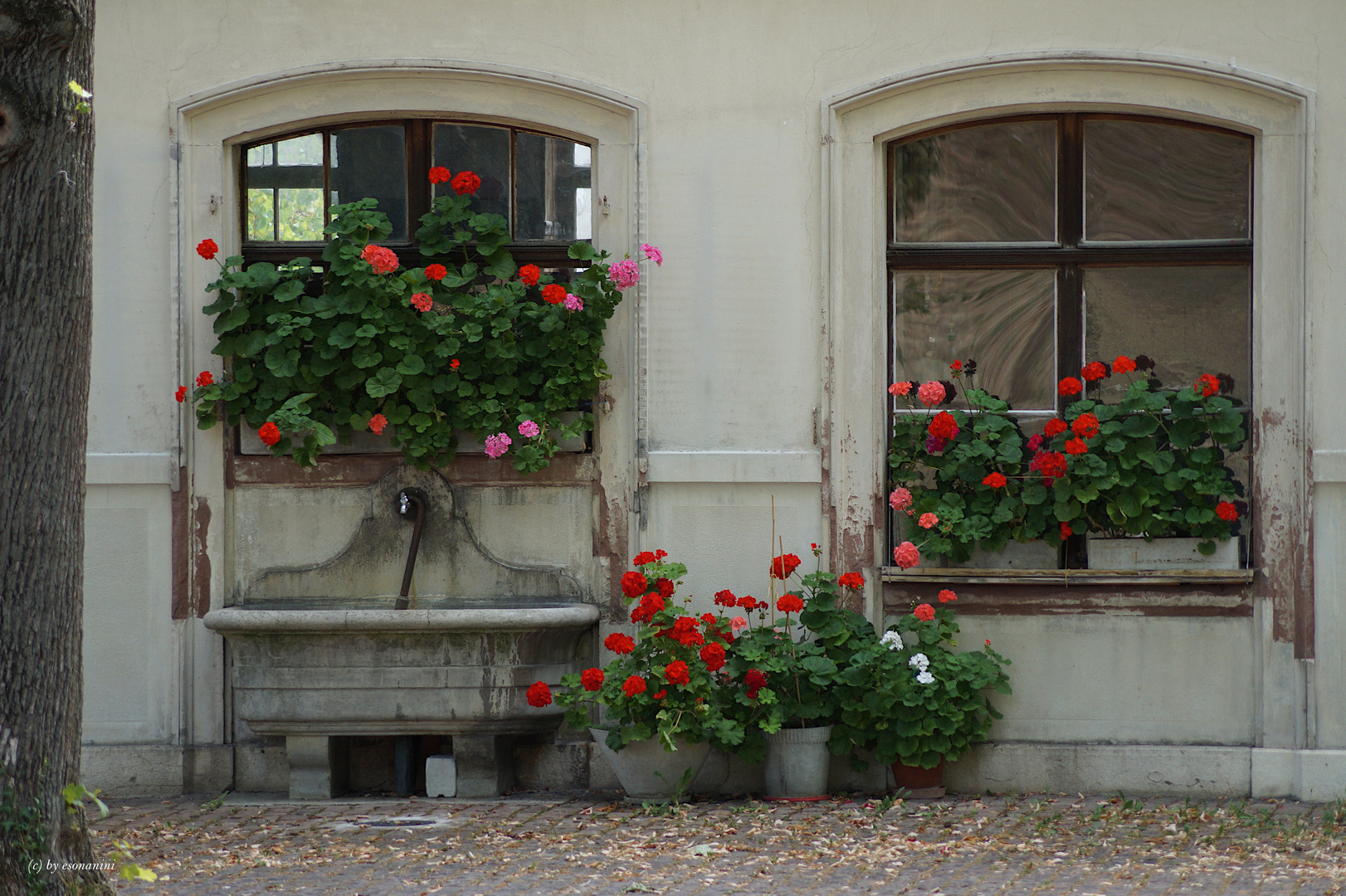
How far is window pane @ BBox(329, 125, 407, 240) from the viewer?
6332 mm

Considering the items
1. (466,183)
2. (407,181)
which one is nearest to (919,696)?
(466,183)

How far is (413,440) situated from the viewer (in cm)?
597

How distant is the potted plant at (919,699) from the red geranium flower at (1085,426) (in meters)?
0.89

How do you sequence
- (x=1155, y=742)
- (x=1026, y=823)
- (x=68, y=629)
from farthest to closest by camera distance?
(x=1155, y=742)
(x=1026, y=823)
(x=68, y=629)

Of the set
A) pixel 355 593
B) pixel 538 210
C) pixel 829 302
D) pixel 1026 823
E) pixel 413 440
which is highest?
pixel 538 210

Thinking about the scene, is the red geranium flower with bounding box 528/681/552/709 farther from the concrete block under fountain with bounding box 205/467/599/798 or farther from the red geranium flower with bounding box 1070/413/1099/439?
the red geranium flower with bounding box 1070/413/1099/439

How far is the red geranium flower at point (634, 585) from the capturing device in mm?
5531

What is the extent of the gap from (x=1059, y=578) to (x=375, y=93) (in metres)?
3.82

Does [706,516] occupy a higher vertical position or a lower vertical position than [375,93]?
lower

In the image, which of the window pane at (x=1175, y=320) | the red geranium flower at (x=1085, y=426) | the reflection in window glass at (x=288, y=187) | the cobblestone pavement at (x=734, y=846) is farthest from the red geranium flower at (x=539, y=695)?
the window pane at (x=1175, y=320)

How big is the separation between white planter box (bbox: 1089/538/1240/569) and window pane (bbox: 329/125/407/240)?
363 centimetres

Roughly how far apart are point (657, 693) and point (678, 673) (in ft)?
0.57

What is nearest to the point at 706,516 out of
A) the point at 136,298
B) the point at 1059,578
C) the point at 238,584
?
the point at 1059,578

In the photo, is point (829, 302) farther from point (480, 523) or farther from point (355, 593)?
point (355, 593)
